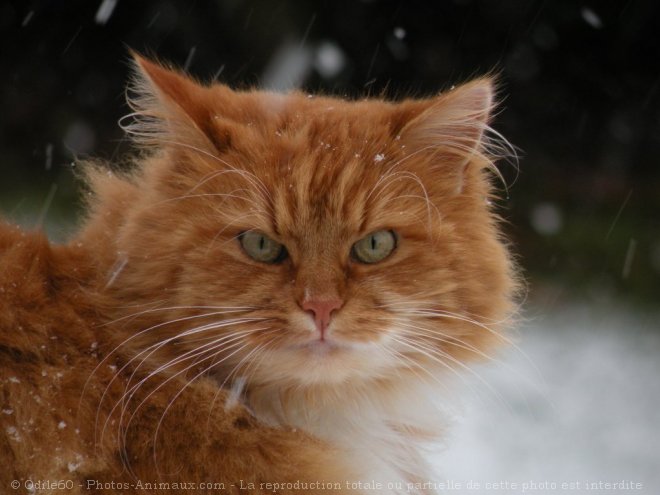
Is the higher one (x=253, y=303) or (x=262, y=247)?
(x=262, y=247)

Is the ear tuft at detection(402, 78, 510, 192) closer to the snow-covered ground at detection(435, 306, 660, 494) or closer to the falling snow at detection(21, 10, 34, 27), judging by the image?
the snow-covered ground at detection(435, 306, 660, 494)

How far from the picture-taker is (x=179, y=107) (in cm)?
164

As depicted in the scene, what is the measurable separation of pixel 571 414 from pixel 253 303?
109 inches

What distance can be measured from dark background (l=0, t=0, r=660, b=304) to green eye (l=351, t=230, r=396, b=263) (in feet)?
8.16

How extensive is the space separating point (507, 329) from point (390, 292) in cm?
42

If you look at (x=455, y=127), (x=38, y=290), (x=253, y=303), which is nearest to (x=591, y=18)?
(x=455, y=127)

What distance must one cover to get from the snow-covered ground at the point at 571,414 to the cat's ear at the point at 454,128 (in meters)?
1.31

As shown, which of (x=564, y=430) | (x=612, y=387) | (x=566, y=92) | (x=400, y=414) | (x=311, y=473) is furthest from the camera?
(x=566, y=92)

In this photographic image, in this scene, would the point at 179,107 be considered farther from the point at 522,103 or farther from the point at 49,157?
the point at 522,103

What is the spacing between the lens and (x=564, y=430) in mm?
3775

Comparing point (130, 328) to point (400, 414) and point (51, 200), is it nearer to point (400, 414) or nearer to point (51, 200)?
point (400, 414)

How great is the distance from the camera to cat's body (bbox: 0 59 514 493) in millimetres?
1508

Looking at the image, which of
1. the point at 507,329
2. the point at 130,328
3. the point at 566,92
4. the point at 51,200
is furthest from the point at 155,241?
the point at 566,92

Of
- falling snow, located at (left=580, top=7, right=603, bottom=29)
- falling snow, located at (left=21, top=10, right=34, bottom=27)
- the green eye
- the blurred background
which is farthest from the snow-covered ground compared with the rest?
falling snow, located at (left=21, top=10, right=34, bottom=27)
